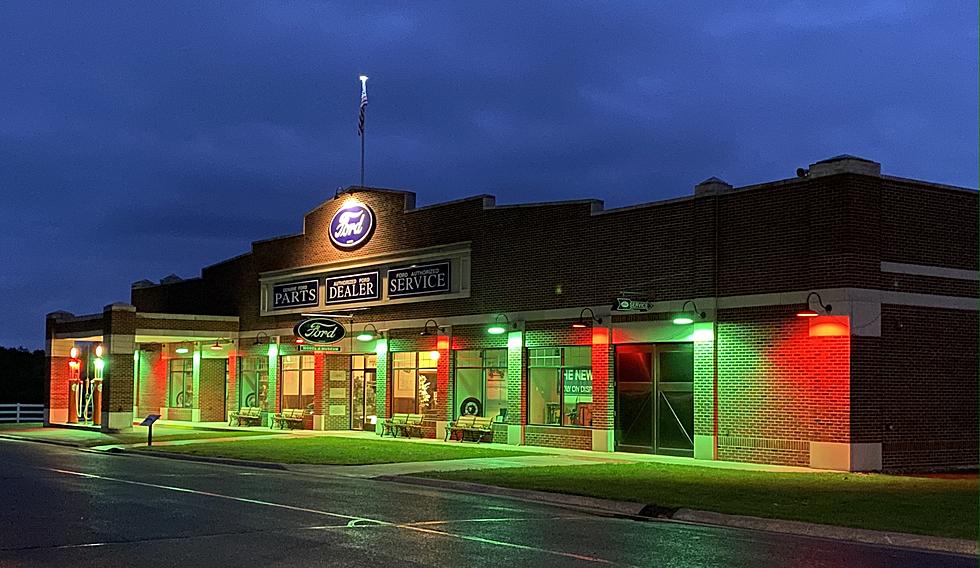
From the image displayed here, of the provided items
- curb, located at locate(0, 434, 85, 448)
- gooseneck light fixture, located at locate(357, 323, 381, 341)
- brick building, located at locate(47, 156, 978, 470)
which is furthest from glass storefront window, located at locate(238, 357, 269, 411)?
curb, located at locate(0, 434, 85, 448)

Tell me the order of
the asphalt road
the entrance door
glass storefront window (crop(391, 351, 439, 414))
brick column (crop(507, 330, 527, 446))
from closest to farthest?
the asphalt road → brick column (crop(507, 330, 527, 446)) → glass storefront window (crop(391, 351, 439, 414)) → the entrance door

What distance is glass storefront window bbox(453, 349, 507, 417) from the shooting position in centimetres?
3170

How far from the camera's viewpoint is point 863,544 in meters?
13.7

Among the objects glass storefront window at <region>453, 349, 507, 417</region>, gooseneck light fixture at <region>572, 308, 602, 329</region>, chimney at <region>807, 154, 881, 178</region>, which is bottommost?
glass storefront window at <region>453, 349, 507, 417</region>

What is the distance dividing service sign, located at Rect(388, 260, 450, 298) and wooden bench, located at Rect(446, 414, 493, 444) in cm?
406

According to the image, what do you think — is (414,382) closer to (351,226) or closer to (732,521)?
(351,226)

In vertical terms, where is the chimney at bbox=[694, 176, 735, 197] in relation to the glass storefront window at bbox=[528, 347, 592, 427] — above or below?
above

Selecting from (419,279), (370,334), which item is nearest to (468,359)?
(419,279)

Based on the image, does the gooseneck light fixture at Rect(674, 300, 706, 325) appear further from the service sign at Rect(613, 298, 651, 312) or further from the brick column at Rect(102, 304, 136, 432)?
the brick column at Rect(102, 304, 136, 432)

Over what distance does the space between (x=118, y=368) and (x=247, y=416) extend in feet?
17.6

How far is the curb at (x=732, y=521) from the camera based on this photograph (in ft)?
43.9

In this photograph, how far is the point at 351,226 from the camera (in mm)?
37469

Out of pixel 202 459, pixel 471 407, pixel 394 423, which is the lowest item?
pixel 202 459

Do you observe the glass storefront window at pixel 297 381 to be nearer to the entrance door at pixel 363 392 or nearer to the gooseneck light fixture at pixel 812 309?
the entrance door at pixel 363 392
